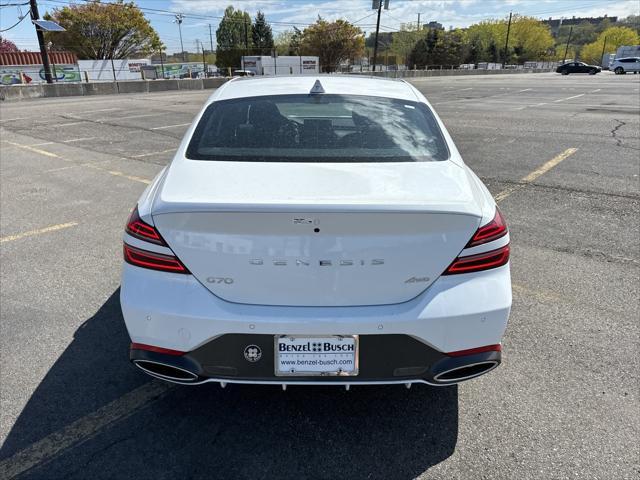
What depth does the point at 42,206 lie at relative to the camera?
6.30 metres

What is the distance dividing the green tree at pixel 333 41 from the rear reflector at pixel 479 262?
79.9m

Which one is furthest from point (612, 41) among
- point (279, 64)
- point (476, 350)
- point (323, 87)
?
point (476, 350)

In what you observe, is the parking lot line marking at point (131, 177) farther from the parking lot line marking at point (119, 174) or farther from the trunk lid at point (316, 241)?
the trunk lid at point (316, 241)

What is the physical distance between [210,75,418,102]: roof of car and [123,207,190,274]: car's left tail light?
→ 1.43 metres

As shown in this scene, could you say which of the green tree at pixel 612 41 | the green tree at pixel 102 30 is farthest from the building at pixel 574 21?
the green tree at pixel 102 30

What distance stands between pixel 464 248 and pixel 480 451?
1.00 meters

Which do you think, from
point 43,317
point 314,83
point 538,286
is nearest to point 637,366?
point 538,286

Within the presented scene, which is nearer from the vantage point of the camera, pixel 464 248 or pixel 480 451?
pixel 464 248

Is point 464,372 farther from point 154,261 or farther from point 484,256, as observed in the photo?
point 154,261

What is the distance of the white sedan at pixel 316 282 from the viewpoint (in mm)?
1996

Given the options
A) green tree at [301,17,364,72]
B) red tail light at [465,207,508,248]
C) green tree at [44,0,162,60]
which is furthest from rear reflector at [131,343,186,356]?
green tree at [301,17,364,72]

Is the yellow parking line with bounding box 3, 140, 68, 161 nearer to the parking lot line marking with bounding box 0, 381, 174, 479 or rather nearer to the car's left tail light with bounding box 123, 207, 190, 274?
the parking lot line marking with bounding box 0, 381, 174, 479

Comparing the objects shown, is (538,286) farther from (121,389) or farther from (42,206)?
(42,206)

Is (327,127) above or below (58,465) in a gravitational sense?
above
